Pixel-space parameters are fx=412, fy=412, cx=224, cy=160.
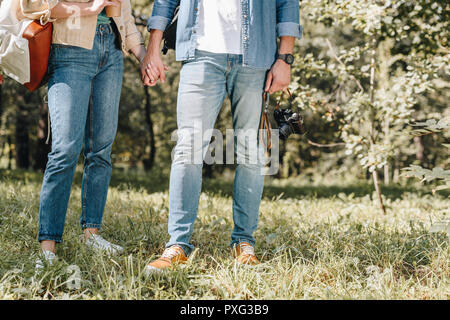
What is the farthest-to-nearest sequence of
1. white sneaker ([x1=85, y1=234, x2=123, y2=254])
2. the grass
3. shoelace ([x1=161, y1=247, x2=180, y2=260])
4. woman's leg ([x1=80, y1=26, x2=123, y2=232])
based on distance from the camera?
1. woman's leg ([x1=80, y1=26, x2=123, y2=232])
2. white sneaker ([x1=85, y1=234, x2=123, y2=254])
3. shoelace ([x1=161, y1=247, x2=180, y2=260])
4. the grass

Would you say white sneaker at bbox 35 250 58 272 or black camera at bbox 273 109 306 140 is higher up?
black camera at bbox 273 109 306 140

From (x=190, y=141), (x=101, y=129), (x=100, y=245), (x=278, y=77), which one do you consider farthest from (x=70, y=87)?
(x=278, y=77)

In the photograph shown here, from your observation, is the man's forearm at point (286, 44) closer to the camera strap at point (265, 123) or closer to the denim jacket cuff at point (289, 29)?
the denim jacket cuff at point (289, 29)

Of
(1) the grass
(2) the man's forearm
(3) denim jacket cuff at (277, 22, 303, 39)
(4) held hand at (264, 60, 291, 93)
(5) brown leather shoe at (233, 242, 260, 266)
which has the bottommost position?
(1) the grass

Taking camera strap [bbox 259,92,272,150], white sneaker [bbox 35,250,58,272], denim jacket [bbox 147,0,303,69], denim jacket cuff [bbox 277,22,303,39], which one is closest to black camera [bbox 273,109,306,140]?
camera strap [bbox 259,92,272,150]

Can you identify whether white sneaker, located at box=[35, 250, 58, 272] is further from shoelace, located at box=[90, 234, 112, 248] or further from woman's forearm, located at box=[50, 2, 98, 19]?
woman's forearm, located at box=[50, 2, 98, 19]

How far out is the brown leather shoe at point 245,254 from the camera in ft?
7.67

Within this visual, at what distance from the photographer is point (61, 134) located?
7.57 ft

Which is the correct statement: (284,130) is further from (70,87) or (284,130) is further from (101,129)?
(70,87)

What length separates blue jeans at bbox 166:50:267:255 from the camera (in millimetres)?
2318

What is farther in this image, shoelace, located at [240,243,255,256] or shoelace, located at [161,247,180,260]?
shoelace, located at [240,243,255,256]

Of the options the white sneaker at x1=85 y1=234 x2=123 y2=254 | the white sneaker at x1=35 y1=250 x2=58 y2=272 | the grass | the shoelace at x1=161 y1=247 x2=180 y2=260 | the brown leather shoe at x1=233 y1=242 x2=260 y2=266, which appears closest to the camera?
the grass
